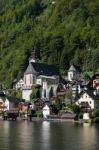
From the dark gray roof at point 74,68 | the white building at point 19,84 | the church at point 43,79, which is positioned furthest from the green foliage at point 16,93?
the dark gray roof at point 74,68

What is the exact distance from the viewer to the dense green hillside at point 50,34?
414 ft

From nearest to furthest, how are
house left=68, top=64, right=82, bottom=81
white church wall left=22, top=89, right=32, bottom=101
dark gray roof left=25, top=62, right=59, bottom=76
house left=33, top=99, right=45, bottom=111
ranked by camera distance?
house left=33, top=99, right=45, bottom=111 → white church wall left=22, top=89, right=32, bottom=101 → house left=68, top=64, right=82, bottom=81 → dark gray roof left=25, top=62, right=59, bottom=76

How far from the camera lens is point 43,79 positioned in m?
109

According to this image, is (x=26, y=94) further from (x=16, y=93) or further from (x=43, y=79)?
(x=16, y=93)

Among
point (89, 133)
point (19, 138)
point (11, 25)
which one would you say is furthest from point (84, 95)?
point (11, 25)

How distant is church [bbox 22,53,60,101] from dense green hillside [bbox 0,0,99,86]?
8642 mm

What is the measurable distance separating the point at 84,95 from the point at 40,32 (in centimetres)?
6503

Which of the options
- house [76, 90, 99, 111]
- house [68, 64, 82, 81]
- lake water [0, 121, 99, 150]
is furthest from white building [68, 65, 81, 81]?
lake water [0, 121, 99, 150]

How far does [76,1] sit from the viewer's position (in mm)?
153625

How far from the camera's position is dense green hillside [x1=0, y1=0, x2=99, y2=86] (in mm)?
126188

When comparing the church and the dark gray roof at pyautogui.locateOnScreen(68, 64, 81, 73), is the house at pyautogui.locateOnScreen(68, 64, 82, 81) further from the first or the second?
the church

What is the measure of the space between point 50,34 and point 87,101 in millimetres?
57850

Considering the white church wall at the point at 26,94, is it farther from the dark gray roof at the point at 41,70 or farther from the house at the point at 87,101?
the house at the point at 87,101

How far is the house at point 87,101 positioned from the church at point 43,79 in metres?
15.3
